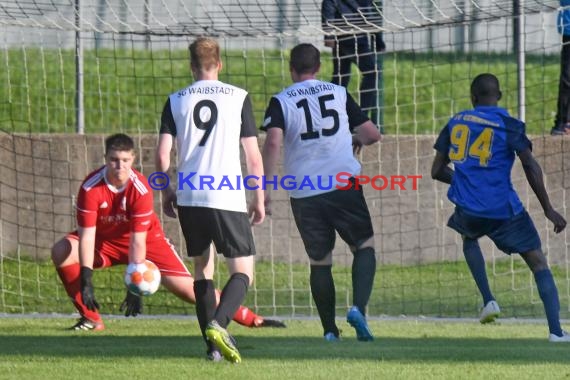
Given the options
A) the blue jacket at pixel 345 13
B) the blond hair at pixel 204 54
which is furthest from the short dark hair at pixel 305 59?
the blue jacket at pixel 345 13

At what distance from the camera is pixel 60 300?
1121 centimetres

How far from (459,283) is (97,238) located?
13.3ft

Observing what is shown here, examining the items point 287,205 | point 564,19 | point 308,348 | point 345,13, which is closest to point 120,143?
point 308,348

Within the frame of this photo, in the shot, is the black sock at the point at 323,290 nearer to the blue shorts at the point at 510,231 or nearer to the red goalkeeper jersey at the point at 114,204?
the blue shorts at the point at 510,231

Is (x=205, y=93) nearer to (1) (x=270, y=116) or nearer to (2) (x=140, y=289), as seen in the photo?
(1) (x=270, y=116)

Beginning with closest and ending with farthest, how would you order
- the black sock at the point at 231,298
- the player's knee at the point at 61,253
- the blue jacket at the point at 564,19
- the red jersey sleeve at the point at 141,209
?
the black sock at the point at 231,298 → the red jersey sleeve at the point at 141,209 → the player's knee at the point at 61,253 → the blue jacket at the point at 564,19

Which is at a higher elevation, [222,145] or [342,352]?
[222,145]

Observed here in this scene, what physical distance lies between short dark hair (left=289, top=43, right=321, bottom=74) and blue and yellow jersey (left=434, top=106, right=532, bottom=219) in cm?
105

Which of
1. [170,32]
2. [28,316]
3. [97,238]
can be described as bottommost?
[28,316]

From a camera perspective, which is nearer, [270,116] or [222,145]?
[222,145]

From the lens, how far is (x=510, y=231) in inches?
323

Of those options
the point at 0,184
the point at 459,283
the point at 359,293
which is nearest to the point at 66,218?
the point at 0,184

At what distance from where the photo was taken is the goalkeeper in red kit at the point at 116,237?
27.7ft

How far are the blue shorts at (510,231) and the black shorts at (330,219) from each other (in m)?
0.73
